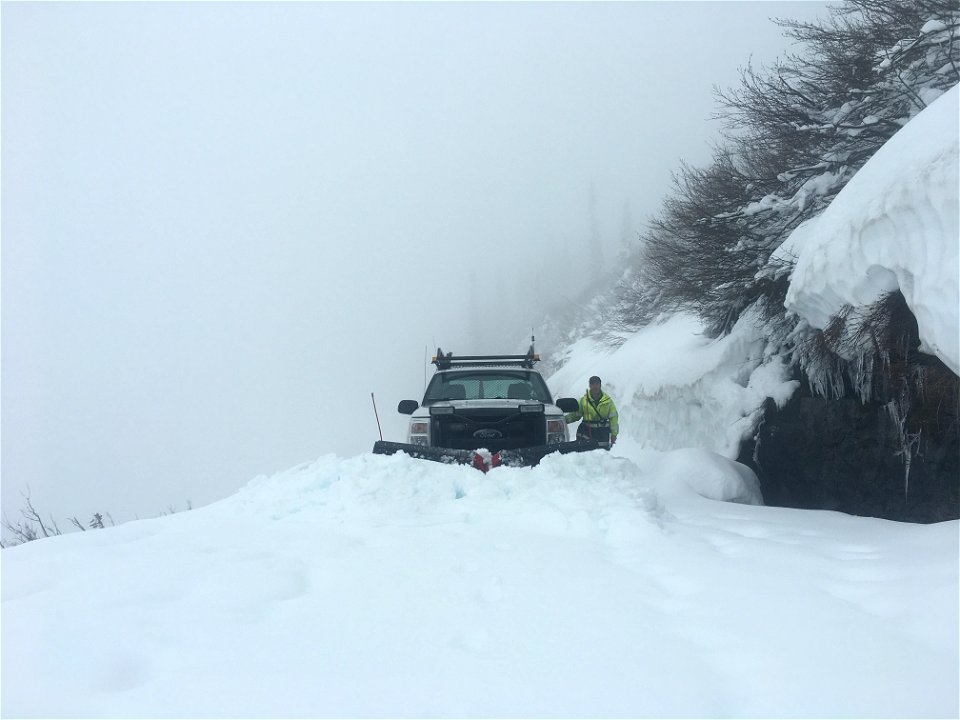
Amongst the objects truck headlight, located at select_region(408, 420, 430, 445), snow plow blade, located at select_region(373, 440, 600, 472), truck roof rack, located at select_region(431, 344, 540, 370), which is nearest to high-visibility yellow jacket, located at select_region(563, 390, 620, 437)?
truck roof rack, located at select_region(431, 344, 540, 370)

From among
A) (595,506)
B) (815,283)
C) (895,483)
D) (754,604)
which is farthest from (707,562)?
(895,483)

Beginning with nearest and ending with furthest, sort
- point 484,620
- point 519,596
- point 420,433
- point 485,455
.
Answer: point 484,620, point 519,596, point 485,455, point 420,433

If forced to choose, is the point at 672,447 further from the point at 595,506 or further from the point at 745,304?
the point at 595,506

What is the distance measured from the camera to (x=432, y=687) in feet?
8.83

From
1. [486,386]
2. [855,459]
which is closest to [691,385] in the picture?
[855,459]

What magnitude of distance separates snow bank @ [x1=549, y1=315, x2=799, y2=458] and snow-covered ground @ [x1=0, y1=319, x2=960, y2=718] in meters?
6.06

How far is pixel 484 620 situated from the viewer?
11.1 ft

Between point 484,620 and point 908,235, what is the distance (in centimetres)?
477

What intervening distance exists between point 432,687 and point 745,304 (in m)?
11.6

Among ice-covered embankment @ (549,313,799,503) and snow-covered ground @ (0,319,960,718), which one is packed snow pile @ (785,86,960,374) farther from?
ice-covered embankment @ (549,313,799,503)

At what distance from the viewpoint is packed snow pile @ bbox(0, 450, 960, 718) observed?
259 centimetres

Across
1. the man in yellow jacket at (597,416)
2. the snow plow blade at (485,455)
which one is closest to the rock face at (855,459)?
the man in yellow jacket at (597,416)

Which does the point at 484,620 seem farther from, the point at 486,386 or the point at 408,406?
the point at 486,386

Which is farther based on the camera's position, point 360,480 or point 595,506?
point 360,480
